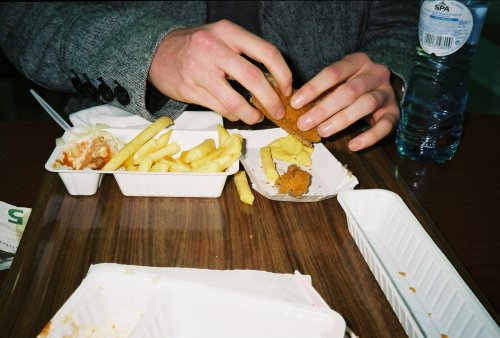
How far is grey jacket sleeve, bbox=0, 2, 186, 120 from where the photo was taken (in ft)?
4.61

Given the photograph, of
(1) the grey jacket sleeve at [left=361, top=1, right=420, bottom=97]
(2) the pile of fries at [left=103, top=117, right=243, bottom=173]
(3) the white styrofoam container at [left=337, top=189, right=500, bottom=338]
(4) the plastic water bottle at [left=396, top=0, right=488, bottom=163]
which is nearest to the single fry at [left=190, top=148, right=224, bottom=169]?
(2) the pile of fries at [left=103, top=117, right=243, bottom=173]

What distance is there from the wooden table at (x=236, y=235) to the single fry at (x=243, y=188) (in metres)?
0.03

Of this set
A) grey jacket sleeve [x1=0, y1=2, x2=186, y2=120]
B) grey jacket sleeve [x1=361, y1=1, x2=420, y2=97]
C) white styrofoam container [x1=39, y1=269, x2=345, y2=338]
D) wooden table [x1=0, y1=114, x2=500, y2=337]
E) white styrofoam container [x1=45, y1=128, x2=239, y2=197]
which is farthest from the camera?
grey jacket sleeve [x1=361, y1=1, x2=420, y2=97]

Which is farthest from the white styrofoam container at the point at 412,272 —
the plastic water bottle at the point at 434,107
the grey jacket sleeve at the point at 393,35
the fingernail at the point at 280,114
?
the grey jacket sleeve at the point at 393,35

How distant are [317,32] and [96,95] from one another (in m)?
1.13

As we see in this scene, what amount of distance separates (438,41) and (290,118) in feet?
1.71

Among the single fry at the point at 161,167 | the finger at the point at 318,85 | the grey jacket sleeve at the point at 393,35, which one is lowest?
the grey jacket sleeve at the point at 393,35

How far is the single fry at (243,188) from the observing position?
47.7 inches

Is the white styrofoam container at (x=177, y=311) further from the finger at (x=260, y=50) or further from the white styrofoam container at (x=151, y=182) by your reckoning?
the finger at (x=260, y=50)

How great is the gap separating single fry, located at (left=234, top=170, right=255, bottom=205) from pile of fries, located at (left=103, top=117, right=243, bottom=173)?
79 millimetres

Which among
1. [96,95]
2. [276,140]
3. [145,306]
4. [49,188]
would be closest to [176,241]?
[145,306]

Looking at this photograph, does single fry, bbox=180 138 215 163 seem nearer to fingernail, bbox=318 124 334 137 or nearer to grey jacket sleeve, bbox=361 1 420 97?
fingernail, bbox=318 124 334 137

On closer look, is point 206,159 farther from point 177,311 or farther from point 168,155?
point 177,311

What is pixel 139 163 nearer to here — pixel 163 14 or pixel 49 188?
pixel 49 188
